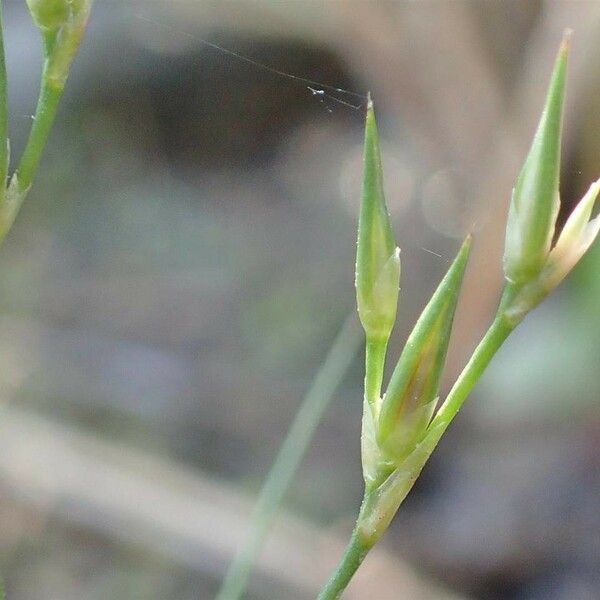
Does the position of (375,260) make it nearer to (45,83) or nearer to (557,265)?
(557,265)

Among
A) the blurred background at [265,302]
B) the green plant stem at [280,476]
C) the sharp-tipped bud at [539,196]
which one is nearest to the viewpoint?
the sharp-tipped bud at [539,196]

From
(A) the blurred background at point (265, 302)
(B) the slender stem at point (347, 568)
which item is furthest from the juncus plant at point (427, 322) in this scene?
(A) the blurred background at point (265, 302)

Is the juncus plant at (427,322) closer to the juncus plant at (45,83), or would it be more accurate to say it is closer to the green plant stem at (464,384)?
the green plant stem at (464,384)

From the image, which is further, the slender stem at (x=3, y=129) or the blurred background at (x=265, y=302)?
the blurred background at (x=265, y=302)

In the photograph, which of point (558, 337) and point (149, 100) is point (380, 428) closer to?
point (558, 337)

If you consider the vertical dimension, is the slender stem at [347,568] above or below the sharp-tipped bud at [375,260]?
below

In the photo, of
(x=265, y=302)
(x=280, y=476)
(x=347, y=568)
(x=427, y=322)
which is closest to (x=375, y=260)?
(x=427, y=322)
